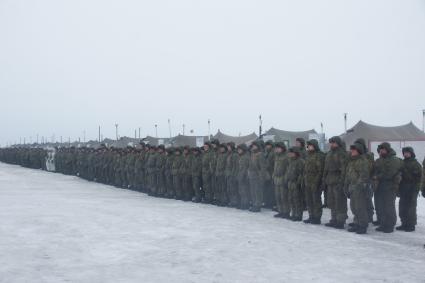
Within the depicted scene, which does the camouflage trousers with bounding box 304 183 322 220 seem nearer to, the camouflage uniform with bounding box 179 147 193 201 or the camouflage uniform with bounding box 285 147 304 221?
the camouflage uniform with bounding box 285 147 304 221

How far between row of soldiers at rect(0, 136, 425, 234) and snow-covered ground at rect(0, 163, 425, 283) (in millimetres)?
572

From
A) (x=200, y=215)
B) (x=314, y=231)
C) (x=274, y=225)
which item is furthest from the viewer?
(x=200, y=215)

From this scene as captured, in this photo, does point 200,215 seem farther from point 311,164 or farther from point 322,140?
point 322,140

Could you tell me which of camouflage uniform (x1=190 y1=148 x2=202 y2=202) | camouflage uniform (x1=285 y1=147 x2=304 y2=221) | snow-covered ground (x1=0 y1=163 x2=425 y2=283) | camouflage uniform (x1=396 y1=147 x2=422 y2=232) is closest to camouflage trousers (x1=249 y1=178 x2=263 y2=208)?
snow-covered ground (x1=0 y1=163 x2=425 y2=283)

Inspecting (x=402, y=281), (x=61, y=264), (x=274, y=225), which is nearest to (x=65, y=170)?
(x=274, y=225)

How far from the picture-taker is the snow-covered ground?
7.16 m

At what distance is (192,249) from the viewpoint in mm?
8906

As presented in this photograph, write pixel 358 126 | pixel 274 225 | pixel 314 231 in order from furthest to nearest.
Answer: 1. pixel 358 126
2. pixel 274 225
3. pixel 314 231

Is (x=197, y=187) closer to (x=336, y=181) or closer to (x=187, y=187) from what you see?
(x=187, y=187)

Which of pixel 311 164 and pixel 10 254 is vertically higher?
pixel 311 164

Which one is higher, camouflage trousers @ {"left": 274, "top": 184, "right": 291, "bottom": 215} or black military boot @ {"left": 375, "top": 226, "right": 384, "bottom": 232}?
camouflage trousers @ {"left": 274, "top": 184, "right": 291, "bottom": 215}

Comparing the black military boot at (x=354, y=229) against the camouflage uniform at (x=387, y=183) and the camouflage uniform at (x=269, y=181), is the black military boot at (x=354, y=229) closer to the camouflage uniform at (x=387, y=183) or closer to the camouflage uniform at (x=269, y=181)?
the camouflage uniform at (x=387, y=183)

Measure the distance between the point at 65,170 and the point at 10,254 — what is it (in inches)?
1128

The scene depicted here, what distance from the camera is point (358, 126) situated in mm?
34688
